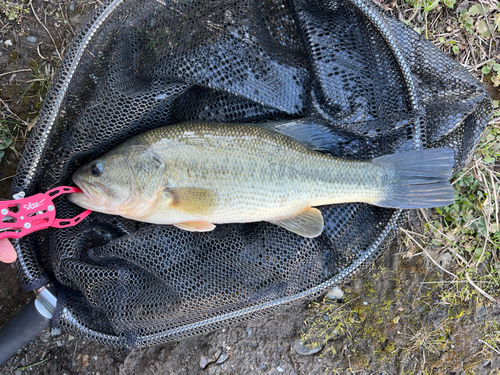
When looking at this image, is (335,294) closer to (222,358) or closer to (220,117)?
(222,358)

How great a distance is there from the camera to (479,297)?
296 cm

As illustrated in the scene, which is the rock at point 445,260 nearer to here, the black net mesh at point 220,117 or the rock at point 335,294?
the black net mesh at point 220,117

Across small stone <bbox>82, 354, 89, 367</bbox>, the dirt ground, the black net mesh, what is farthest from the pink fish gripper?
small stone <bbox>82, 354, 89, 367</bbox>

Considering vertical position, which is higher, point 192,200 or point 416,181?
point 192,200

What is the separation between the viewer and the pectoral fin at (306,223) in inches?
95.0

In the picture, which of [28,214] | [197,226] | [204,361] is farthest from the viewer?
[204,361]

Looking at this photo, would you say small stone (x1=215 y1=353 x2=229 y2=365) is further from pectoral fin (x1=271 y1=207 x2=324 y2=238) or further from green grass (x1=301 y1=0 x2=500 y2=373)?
pectoral fin (x1=271 y1=207 x2=324 y2=238)

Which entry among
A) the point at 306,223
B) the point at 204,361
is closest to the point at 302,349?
the point at 204,361

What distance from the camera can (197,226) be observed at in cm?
237

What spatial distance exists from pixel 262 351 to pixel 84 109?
235 centimetres

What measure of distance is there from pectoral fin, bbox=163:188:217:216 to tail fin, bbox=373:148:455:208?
1170 mm

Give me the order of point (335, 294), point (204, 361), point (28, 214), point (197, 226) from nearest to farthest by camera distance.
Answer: point (28, 214) → point (197, 226) → point (204, 361) → point (335, 294)

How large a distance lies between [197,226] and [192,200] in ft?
0.64

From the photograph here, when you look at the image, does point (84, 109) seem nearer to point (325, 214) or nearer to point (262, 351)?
point (325, 214)
